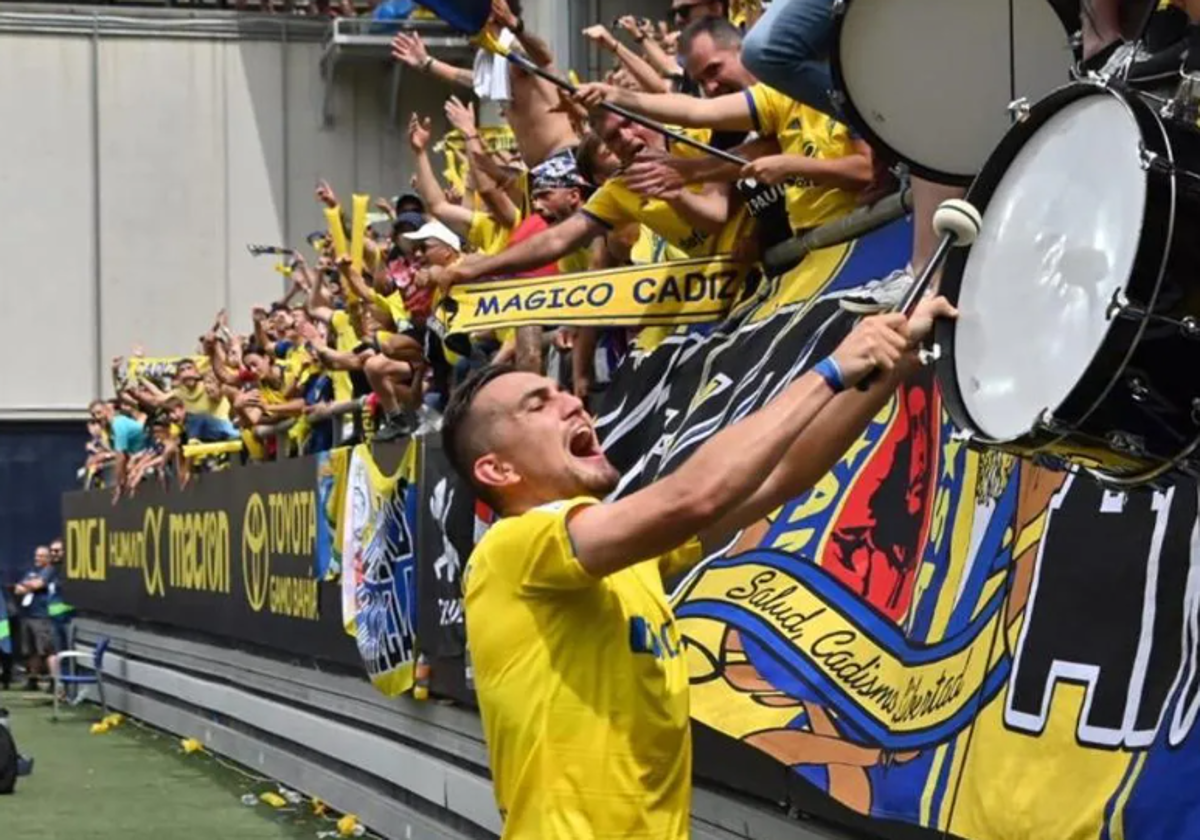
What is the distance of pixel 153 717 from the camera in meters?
18.6

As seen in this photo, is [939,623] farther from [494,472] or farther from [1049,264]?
[1049,264]

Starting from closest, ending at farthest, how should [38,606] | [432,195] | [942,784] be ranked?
[942,784] → [432,195] → [38,606]

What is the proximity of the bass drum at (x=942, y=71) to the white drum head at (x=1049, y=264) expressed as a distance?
72 centimetres

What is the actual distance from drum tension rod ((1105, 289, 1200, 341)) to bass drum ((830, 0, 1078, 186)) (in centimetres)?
117

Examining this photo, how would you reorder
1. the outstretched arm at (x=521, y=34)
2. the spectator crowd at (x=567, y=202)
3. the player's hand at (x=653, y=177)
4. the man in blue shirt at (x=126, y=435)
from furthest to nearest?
the man in blue shirt at (x=126, y=435), the outstretched arm at (x=521, y=34), the player's hand at (x=653, y=177), the spectator crowd at (x=567, y=202)

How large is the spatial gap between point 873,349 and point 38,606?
84.7ft

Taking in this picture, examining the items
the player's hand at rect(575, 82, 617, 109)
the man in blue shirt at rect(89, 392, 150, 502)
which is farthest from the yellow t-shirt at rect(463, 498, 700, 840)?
the man in blue shirt at rect(89, 392, 150, 502)

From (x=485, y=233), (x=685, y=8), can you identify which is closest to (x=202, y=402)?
(x=485, y=233)

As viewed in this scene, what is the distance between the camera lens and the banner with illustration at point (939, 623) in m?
3.79

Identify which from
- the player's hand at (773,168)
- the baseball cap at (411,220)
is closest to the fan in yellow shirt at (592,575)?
the player's hand at (773,168)

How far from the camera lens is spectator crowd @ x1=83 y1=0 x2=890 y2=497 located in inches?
279

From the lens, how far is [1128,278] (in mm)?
3047

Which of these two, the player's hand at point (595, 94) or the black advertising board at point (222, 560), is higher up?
the player's hand at point (595, 94)

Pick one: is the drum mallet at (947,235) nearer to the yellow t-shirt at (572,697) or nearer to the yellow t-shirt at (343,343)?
the yellow t-shirt at (572,697)
